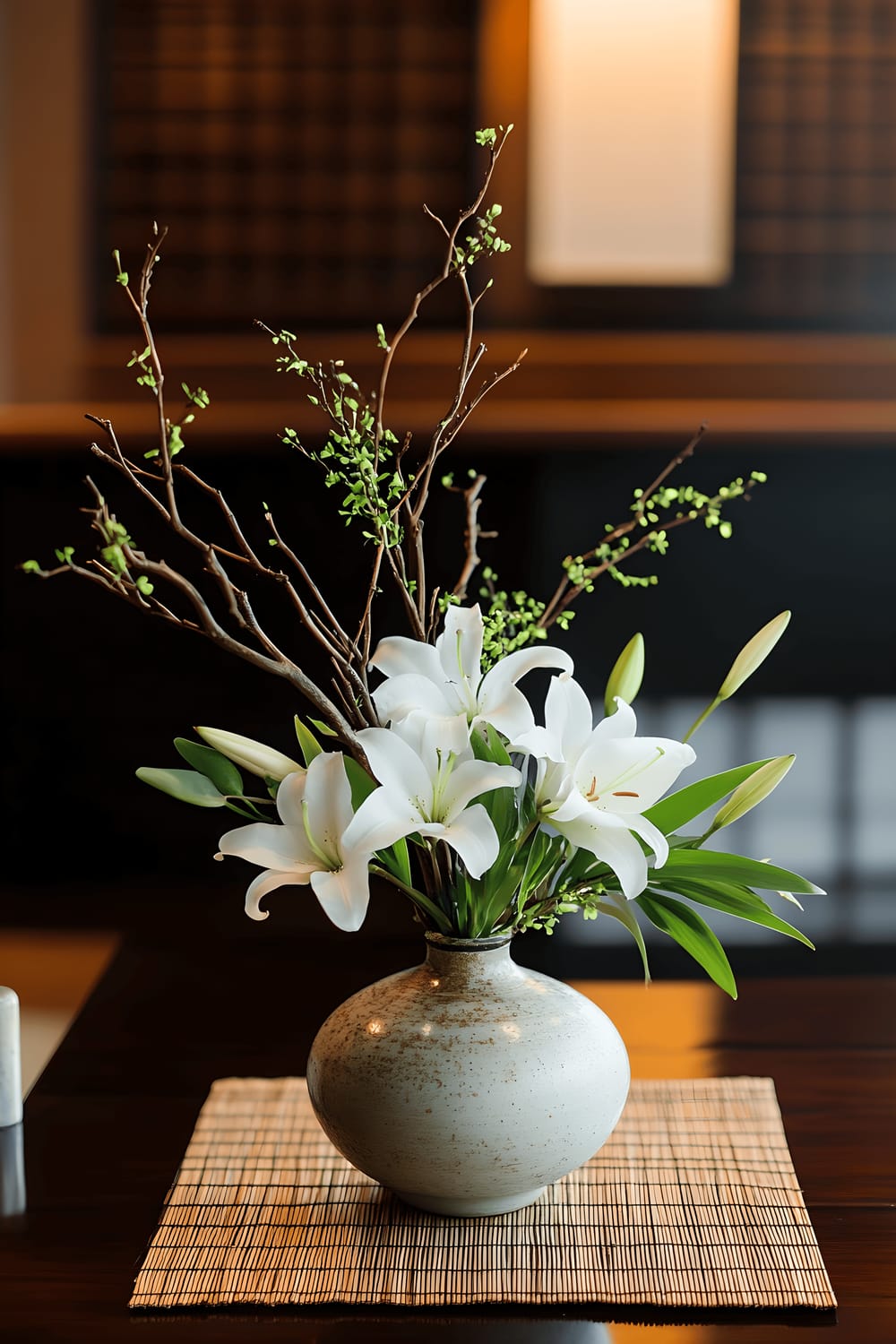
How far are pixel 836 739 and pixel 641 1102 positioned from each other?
2.08 meters

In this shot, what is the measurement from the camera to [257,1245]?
2.63ft

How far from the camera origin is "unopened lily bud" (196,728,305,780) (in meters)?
0.78

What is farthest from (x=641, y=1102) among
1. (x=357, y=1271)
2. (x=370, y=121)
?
(x=370, y=121)

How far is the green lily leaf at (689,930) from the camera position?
81cm

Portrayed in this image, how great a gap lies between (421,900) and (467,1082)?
106 mm

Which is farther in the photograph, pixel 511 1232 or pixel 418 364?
pixel 418 364

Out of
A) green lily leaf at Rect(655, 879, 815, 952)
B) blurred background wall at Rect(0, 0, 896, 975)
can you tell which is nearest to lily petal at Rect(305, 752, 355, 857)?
green lily leaf at Rect(655, 879, 815, 952)

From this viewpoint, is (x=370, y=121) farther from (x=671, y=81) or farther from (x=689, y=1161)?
(x=689, y=1161)

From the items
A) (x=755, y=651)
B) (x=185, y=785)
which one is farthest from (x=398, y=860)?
(x=755, y=651)

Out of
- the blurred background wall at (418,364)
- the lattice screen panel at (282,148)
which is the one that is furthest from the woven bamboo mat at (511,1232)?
the lattice screen panel at (282,148)

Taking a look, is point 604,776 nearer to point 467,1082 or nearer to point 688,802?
point 688,802

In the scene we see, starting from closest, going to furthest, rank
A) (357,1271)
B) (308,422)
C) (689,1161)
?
(357,1271)
(689,1161)
(308,422)

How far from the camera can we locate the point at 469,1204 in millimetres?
812

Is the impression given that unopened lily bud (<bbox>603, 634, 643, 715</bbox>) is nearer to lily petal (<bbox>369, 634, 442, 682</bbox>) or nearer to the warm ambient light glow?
lily petal (<bbox>369, 634, 442, 682</bbox>)
